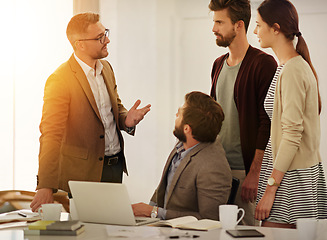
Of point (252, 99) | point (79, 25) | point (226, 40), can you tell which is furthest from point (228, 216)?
point (79, 25)

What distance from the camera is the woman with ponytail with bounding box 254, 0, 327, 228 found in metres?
2.30

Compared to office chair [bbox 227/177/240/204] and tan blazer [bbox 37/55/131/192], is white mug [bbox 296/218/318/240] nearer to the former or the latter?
office chair [bbox 227/177/240/204]

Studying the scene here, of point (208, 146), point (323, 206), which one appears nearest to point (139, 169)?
point (208, 146)

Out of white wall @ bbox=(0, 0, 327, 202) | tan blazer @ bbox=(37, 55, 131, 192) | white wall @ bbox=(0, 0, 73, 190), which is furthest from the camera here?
white wall @ bbox=(0, 0, 327, 202)

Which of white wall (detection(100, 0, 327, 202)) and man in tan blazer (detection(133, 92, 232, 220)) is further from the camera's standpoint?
white wall (detection(100, 0, 327, 202))

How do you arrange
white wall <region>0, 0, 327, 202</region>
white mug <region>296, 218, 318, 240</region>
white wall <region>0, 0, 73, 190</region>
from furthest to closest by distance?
1. white wall <region>0, 0, 327, 202</region>
2. white wall <region>0, 0, 73, 190</region>
3. white mug <region>296, 218, 318, 240</region>

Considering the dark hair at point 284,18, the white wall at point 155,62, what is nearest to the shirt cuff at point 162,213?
the dark hair at point 284,18

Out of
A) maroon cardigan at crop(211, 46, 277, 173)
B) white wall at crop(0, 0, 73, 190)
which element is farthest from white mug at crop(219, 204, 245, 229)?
white wall at crop(0, 0, 73, 190)

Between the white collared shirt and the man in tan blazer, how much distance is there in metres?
0.43

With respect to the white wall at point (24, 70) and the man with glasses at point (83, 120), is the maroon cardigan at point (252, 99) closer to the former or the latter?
the man with glasses at point (83, 120)

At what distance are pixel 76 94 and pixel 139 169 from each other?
2.40 m

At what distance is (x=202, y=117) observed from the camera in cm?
270

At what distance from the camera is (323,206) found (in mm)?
2408

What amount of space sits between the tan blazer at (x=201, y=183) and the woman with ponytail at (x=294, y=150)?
0.68ft
